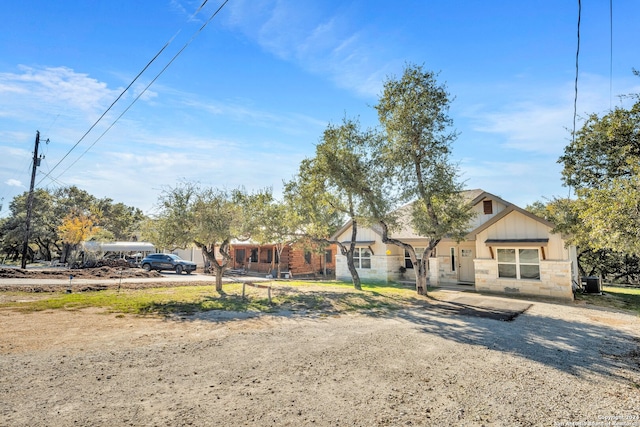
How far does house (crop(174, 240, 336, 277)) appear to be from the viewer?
103 ft

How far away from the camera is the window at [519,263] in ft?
52.0

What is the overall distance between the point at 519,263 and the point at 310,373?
48.8 ft

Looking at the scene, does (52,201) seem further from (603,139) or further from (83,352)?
(603,139)

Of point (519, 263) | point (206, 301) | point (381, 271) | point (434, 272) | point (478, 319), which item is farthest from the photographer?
point (381, 271)

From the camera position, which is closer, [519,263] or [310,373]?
[310,373]

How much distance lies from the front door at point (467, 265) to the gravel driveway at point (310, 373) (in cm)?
1023

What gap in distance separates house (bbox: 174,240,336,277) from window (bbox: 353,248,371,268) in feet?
22.9

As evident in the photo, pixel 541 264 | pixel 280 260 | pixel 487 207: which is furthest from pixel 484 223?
pixel 280 260

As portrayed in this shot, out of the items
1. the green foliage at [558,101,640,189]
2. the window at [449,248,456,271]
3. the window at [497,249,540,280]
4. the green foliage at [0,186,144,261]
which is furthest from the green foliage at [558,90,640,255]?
the green foliage at [0,186,144,261]

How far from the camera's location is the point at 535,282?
15531 mm

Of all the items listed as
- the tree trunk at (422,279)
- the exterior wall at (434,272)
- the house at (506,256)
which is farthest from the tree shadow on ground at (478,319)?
the exterior wall at (434,272)

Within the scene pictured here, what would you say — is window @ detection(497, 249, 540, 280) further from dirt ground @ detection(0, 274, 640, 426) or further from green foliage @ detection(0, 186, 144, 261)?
green foliage @ detection(0, 186, 144, 261)

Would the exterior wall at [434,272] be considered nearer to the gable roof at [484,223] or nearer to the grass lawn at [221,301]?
the gable roof at [484,223]

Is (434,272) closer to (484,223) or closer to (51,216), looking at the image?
(484,223)
